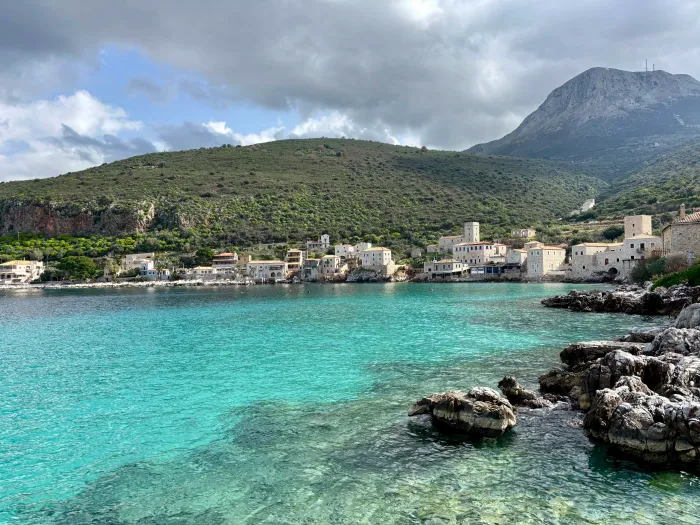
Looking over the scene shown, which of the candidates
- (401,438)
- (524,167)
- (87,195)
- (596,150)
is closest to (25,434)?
(401,438)

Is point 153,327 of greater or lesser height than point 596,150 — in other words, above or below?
below

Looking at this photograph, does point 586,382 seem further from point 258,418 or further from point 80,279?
point 80,279

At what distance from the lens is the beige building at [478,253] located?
271 ft

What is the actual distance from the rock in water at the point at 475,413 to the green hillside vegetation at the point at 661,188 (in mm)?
79101

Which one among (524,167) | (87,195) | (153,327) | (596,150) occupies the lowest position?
(153,327)

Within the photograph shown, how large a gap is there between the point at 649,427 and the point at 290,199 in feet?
345

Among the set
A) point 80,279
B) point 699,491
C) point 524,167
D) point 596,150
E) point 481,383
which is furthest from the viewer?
point 596,150

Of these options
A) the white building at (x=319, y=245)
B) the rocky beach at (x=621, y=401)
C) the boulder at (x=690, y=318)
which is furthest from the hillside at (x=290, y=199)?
the rocky beach at (x=621, y=401)

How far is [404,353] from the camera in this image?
754 inches

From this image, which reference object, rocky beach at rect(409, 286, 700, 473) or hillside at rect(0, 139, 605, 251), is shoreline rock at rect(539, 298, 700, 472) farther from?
hillside at rect(0, 139, 605, 251)

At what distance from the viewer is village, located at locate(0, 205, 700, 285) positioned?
2606 inches

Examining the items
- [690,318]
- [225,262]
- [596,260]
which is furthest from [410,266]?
[690,318]

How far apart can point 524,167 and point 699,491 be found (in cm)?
14491

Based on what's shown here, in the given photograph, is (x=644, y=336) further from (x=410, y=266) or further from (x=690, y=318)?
(x=410, y=266)
